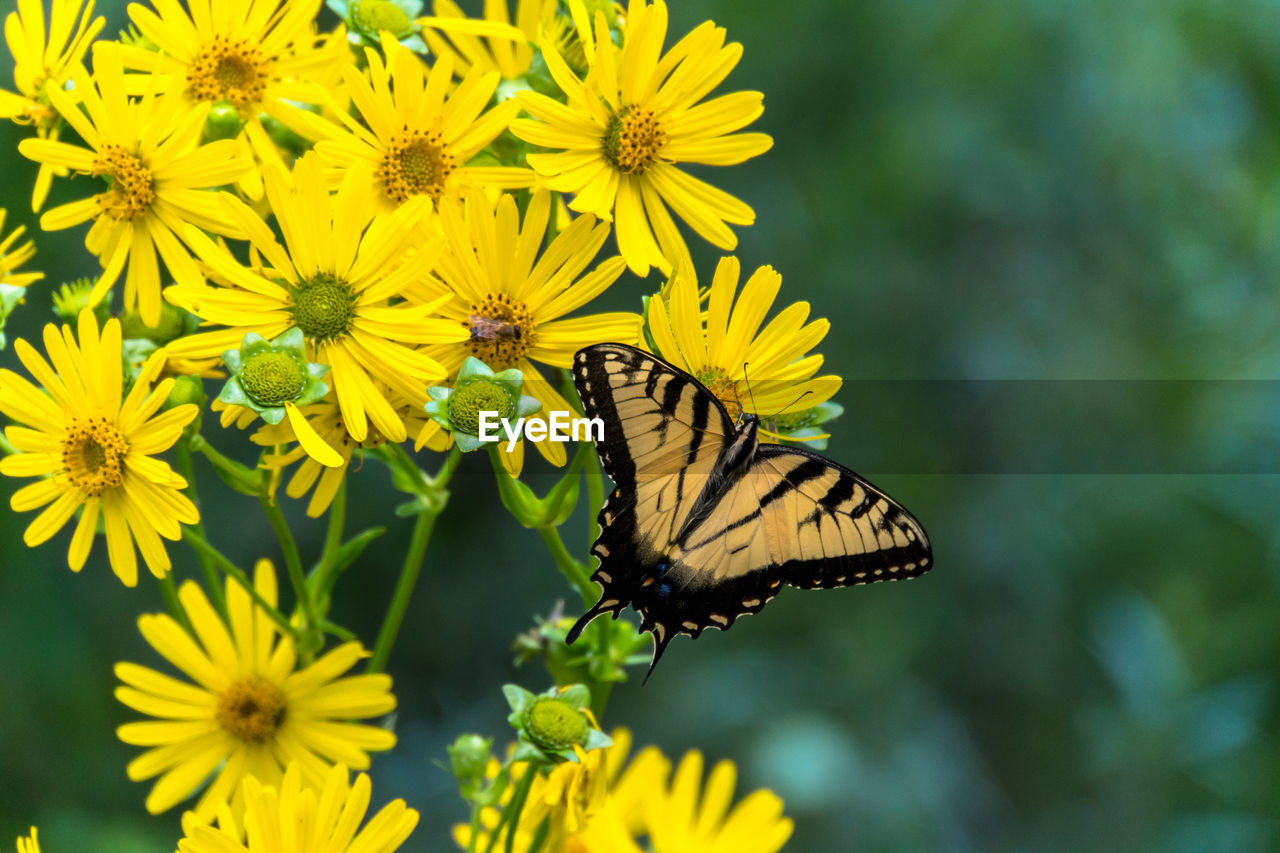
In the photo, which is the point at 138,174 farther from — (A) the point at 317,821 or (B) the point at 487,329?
(A) the point at 317,821

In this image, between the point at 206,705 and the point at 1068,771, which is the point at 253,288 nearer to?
the point at 206,705

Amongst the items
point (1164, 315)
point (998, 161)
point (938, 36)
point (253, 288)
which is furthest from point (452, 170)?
point (1164, 315)

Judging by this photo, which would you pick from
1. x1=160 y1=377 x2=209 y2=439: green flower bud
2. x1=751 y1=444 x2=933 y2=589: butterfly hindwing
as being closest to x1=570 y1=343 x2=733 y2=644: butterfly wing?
x1=751 y1=444 x2=933 y2=589: butterfly hindwing

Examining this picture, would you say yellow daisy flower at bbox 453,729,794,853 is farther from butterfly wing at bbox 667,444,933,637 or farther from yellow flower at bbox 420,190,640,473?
yellow flower at bbox 420,190,640,473

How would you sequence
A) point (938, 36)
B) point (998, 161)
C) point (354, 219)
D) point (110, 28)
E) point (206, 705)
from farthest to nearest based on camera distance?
1. point (938, 36)
2. point (998, 161)
3. point (110, 28)
4. point (206, 705)
5. point (354, 219)

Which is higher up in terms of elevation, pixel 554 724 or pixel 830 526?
pixel 830 526

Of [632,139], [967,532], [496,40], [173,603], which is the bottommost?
[173,603]

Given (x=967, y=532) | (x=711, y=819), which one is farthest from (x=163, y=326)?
(x=967, y=532)
